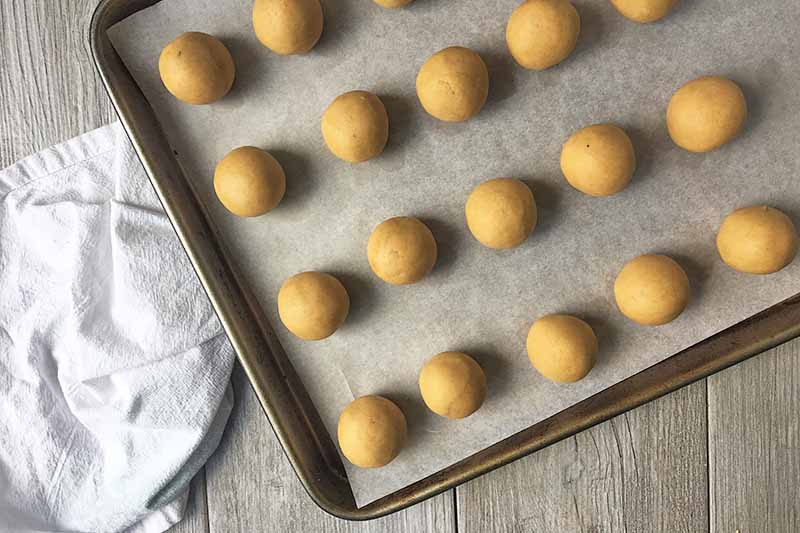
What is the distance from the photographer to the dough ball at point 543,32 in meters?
0.75

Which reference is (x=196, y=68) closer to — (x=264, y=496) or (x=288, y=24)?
(x=288, y=24)

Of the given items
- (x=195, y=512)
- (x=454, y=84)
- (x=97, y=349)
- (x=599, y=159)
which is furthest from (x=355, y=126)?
(x=195, y=512)

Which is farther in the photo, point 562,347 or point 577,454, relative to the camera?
point 577,454

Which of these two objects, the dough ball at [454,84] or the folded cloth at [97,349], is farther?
the folded cloth at [97,349]

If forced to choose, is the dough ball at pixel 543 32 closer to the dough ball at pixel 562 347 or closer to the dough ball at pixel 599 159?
the dough ball at pixel 599 159

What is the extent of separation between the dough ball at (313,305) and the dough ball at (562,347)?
7.8 inches

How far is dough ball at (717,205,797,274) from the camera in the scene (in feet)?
2.44

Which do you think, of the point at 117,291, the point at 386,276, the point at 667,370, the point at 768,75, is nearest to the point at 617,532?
the point at 667,370

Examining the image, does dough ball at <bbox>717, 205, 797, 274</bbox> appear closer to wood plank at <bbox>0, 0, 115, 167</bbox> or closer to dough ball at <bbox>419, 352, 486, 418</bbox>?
dough ball at <bbox>419, 352, 486, 418</bbox>

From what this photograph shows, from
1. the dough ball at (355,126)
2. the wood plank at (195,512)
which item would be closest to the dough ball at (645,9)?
the dough ball at (355,126)

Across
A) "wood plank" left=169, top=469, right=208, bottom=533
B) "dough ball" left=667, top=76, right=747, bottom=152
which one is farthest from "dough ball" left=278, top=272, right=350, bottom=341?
"dough ball" left=667, top=76, right=747, bottom=152

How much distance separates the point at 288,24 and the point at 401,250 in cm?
24

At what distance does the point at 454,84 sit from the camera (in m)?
0.75

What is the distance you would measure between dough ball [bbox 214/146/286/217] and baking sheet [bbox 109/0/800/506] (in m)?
0.03
